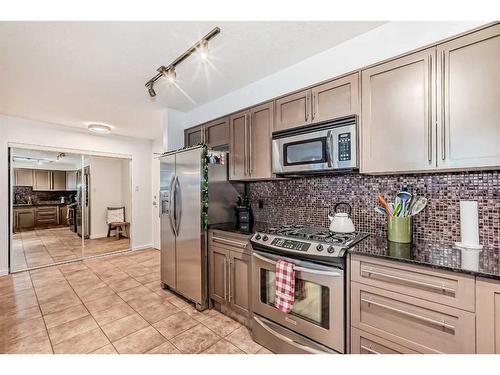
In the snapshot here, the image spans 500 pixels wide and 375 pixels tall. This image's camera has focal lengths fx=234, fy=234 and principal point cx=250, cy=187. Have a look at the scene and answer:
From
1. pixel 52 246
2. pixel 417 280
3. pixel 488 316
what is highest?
pixel 417 280

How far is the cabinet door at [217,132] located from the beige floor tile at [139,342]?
2096 mm

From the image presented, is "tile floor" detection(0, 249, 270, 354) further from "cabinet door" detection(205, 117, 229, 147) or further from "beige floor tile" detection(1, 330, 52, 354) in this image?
"cabinet door" detection(205, 117, 229, 147)

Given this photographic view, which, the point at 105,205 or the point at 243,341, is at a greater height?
the point at 105,205

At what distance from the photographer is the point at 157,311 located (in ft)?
8.35

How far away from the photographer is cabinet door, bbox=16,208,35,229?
3986 millimetres

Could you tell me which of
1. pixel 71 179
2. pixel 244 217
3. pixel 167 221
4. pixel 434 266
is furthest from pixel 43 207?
pixel 434 266

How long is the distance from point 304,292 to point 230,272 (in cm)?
87

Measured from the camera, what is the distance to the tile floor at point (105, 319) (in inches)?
77.3

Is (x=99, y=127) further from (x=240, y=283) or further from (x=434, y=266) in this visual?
(x=434, y=266)

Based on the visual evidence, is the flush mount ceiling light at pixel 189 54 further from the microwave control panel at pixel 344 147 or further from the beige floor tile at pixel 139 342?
the beige floor tile at pixel 139 342

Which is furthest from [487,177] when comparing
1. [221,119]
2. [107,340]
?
[107,340]

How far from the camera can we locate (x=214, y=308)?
2607 millimetres

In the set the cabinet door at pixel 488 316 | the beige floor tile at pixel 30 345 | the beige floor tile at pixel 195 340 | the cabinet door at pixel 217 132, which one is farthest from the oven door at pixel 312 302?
the beige floor tile at pixel 30 345

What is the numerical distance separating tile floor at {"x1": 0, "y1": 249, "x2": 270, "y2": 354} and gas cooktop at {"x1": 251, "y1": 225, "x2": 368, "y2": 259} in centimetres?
87
